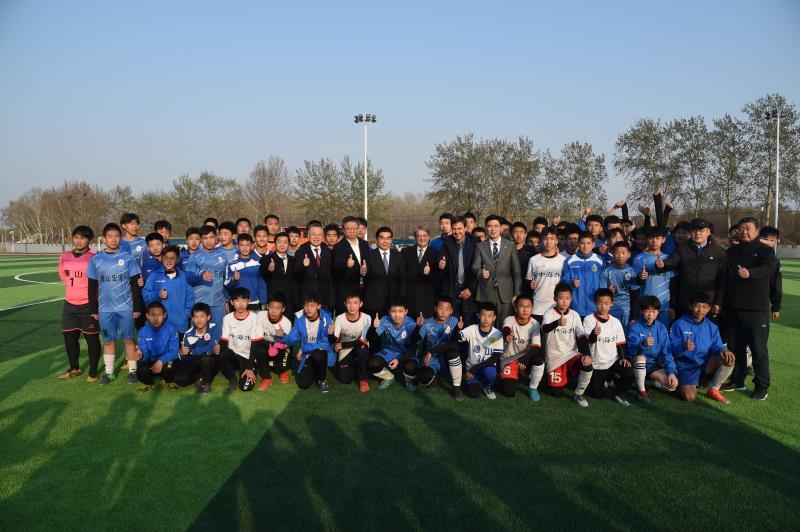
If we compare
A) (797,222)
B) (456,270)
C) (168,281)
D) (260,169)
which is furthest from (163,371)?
(797,222)

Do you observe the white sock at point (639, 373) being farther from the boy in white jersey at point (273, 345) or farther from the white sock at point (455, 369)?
the boy in white jersey at point (273, 345)

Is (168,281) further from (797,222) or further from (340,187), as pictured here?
(797,222)

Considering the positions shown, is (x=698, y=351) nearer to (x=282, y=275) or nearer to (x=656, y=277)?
(x=656, y=277)

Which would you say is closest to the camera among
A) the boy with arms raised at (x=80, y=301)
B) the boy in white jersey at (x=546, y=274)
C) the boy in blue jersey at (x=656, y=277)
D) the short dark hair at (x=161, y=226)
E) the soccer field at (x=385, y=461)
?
the soccer field at (x=385, y=461)

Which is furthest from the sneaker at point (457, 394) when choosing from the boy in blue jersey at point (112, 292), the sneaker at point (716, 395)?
the boy in blue jersey at point (112, 292)

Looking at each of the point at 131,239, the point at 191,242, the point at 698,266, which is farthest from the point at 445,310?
the point at 131,239

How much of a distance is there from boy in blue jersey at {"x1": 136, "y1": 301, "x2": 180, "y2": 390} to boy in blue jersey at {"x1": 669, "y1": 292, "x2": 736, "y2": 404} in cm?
575

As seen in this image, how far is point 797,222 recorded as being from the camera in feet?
114

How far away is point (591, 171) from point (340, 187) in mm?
16849

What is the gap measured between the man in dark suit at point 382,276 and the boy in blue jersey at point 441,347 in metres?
0.69

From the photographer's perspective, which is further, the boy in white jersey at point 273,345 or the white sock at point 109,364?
the white sock at point 109,364

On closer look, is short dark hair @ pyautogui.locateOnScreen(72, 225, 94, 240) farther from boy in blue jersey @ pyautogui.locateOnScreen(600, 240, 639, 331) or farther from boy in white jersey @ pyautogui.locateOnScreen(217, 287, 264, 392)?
boy in blue jersey @ pyautogui.locateOnScreen(600, 240, 639, 331)

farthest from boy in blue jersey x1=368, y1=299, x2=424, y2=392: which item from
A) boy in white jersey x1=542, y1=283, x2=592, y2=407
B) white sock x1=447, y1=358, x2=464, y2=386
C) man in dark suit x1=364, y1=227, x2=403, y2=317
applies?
boy in white jersey x1=542, y1=283, x2=592, y2=407

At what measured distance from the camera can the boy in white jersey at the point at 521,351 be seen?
526cm
